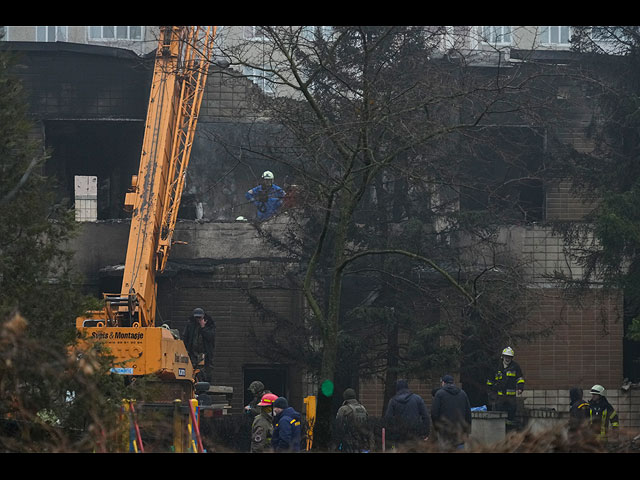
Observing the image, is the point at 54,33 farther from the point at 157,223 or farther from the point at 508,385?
the point at 508,385

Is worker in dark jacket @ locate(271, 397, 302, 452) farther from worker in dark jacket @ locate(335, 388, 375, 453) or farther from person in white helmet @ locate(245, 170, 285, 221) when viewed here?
person in white helmet @ locate(245, 170, 285, 221)

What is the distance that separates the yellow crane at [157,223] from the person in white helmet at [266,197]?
1.64 meters

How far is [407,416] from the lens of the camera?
56.6ft

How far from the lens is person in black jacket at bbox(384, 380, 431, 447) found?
56.0 ft

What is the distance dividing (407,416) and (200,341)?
6.28 metres

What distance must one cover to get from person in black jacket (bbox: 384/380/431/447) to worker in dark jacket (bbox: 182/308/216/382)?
5.34 m

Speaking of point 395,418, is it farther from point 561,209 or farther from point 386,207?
point 561,209

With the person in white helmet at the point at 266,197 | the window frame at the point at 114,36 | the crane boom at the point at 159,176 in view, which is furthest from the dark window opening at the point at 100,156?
the window frame at the point at 114,36

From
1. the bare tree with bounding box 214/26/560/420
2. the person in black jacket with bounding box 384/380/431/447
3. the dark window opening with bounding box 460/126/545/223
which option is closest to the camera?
the bare tree with bounding box 214/26/560/420

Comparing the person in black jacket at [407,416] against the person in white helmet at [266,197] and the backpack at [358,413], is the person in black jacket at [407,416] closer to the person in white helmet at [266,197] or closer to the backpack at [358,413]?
the backpack at [358,413]

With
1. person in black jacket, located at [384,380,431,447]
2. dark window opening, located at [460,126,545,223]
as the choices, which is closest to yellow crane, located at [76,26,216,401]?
person in black jacket, located at [384,380,431,447]

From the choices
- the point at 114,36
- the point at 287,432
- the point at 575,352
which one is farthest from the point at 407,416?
the point at 114,36
